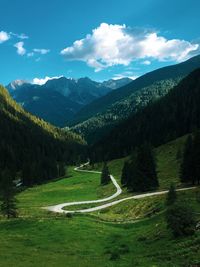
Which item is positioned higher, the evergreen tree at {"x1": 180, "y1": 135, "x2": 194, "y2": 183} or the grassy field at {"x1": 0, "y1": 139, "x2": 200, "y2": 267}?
the evergreen tree at {"x1": 180, "y1": 135, "x2": 194, "y2": 183}

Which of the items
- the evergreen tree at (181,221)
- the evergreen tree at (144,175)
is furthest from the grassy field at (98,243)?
the evergreen tree at (144,175)

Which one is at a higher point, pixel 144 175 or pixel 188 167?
pixel 188 167

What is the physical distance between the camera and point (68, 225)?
49562 millimetres

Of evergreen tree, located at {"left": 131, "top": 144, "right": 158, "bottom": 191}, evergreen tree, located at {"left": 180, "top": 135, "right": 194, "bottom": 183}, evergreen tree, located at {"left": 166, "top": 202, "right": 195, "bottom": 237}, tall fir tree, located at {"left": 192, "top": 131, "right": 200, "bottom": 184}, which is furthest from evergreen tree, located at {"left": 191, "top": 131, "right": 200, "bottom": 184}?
evergreen tree, located at {"left": 166, "top": 202, "right": 195, "bottom": 237}

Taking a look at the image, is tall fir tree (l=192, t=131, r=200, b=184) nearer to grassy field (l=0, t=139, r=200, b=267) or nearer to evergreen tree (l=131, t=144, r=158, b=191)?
evergreen tree (l=131, t=144, r=158, b=191)

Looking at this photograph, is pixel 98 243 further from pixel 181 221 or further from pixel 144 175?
pixel 144 175

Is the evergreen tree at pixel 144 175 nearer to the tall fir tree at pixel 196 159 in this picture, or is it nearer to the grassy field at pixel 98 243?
the tall fir tree at pixel 196 159

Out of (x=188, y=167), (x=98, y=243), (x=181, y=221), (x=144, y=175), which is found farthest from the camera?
(x=144, y=175)

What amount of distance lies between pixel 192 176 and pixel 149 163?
11373mm

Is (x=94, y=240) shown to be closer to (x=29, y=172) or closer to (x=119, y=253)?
(x=119, y=253)

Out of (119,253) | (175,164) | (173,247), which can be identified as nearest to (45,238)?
(119,253)

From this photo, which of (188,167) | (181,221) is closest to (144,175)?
(188,167)

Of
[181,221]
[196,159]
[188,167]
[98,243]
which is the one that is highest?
[196,159]

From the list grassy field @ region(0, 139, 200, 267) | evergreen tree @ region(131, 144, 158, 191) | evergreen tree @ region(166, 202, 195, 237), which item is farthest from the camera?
evergreen tree @ region(131, 144, 158, 191)
